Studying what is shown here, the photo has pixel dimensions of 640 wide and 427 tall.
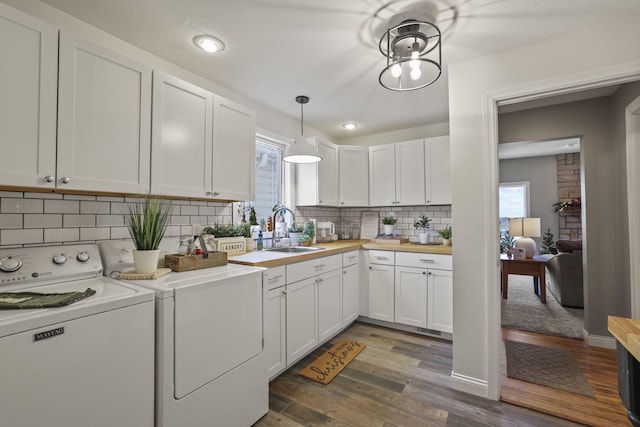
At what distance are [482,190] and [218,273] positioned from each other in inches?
74.8

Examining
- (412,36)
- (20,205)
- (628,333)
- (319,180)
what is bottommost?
(628,333)

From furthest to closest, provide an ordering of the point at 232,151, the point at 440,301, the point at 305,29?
the point at 440,301
the point at 232,151
the point at 305,29

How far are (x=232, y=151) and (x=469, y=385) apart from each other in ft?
8.31

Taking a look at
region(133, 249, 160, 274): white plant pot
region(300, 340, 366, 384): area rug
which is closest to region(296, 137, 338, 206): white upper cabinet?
region(300, 340, 366, 384): area rug

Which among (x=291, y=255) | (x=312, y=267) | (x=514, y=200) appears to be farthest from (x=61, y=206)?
(x=514, y=200)

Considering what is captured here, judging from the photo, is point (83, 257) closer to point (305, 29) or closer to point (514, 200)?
point (305, 29)

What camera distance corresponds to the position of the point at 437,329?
9.77ft

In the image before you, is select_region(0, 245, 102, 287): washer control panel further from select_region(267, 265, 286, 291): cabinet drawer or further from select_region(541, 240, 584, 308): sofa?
select_region(541, 240, 584, 308): sofa

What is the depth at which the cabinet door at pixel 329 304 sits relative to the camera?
8.96 feet

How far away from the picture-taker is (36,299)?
46.2 inches

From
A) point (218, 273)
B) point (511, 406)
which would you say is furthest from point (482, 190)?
point (218, 273)

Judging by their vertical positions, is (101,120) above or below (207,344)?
above

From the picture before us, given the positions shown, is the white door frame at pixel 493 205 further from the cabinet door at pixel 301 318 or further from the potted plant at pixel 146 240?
the potted plant at pixel 146 240

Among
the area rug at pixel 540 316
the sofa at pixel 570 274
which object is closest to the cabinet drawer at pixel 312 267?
the area rug at pixel 540 316
